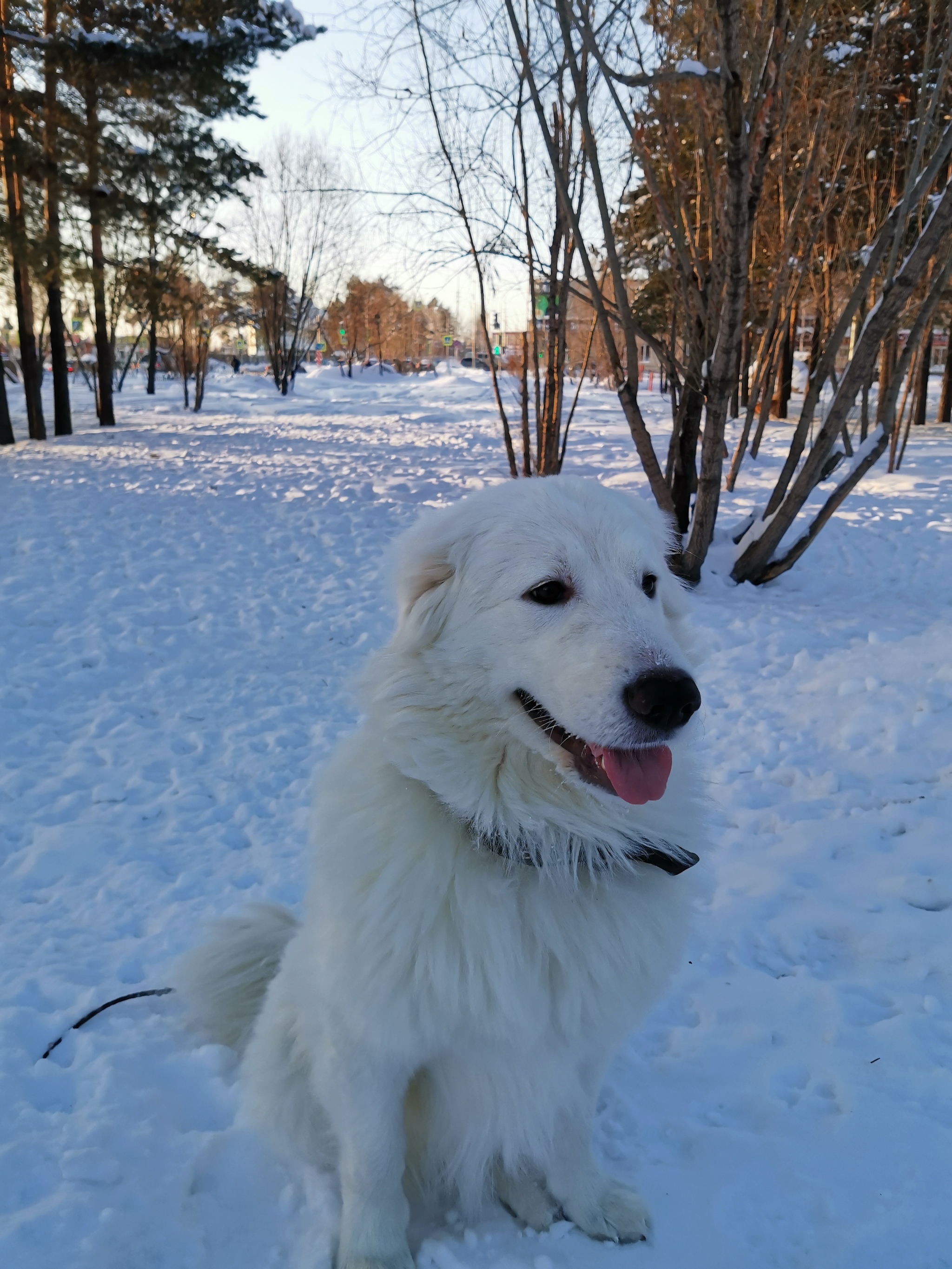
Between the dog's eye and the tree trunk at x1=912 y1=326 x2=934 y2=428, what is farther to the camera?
the tree trunk at x1=912 y1=326 x2=934 y2=428

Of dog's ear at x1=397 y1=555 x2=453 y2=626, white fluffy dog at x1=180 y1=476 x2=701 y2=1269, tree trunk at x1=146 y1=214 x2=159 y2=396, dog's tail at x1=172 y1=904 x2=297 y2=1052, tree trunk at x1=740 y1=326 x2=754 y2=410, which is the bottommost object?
dog's tail at x1=172 y1=904 x2=297 y2=1052

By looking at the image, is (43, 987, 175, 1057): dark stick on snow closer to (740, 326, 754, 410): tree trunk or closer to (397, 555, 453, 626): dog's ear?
(397, 555, 453, 626): dog's ear

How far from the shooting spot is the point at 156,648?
5801 mm

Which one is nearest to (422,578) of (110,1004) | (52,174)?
(110,1004)

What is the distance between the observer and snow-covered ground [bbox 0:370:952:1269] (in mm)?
1824

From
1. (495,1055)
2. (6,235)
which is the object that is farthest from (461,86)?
(6,235)

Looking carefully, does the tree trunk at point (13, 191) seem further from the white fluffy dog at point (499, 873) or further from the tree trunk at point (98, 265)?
the white fluffy dog at point (499, 873)

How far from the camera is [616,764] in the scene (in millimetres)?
1610

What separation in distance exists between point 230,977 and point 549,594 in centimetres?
156

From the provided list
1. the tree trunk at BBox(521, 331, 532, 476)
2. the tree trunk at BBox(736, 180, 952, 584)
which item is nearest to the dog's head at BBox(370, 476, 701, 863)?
the tree trunk at BBox(736, 180, 952, 584)

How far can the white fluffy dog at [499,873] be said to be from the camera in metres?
1.60

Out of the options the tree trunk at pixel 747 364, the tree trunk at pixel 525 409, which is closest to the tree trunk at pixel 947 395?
the tree trunk at pixel 747 364

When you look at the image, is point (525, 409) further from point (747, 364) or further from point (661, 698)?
point (747, 364)

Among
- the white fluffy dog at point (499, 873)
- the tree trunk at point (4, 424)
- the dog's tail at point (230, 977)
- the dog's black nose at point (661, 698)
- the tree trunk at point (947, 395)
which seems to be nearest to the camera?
the dog's black nose at point (661, 698)
